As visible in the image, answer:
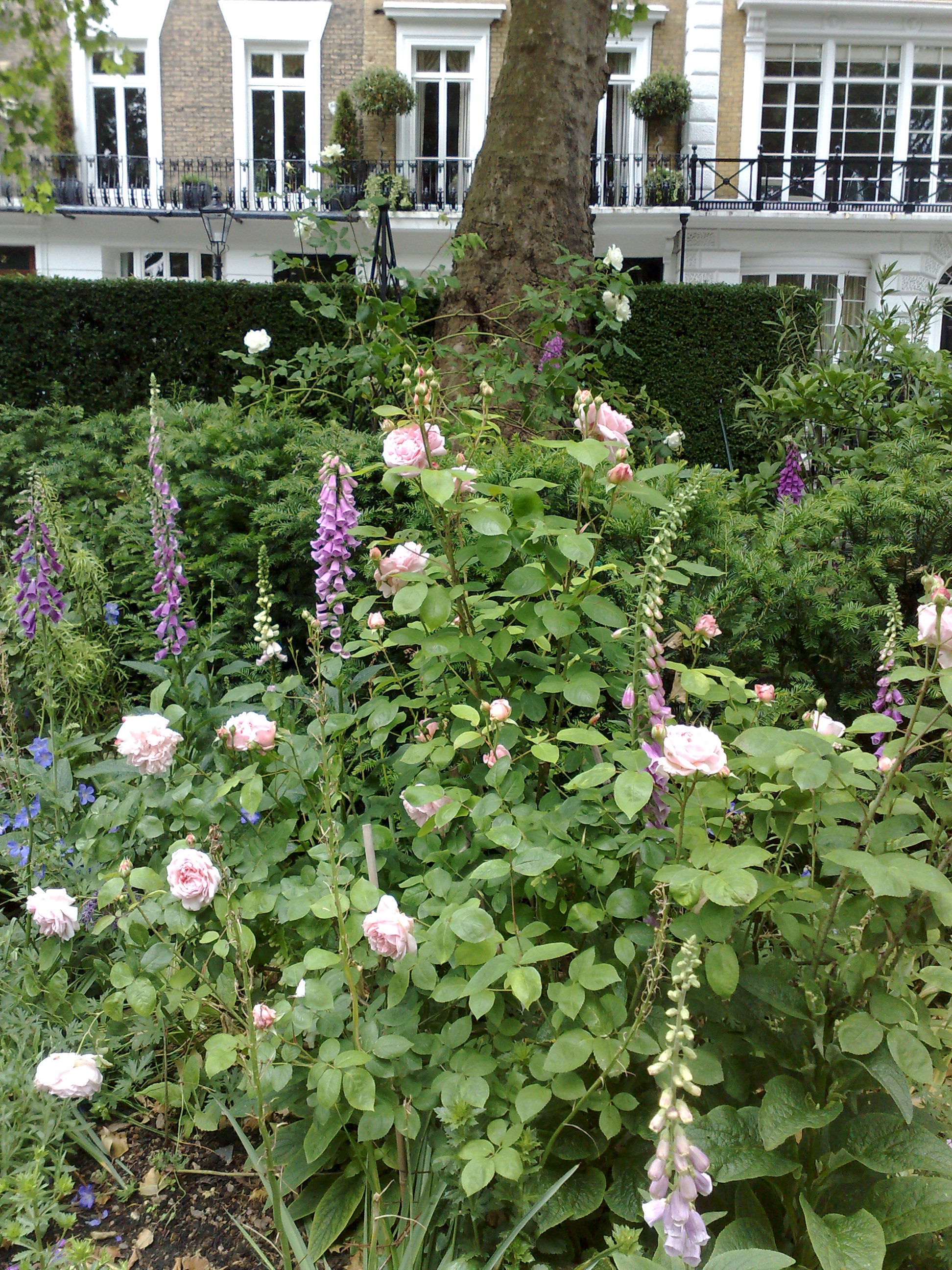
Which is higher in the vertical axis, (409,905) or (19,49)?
(19,49)

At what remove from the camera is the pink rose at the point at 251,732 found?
1709 mm

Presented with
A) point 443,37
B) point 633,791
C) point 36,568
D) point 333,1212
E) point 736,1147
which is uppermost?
point 443,37

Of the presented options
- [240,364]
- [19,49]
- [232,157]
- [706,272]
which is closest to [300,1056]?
[240,364]

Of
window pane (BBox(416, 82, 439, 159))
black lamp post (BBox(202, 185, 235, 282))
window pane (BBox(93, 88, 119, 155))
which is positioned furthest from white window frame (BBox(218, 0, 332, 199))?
window pane (BBox(93, 88, 119, 155))

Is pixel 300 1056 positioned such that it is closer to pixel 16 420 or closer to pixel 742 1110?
pixel 742 1110

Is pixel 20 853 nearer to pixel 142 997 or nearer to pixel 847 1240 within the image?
pixel 142 997

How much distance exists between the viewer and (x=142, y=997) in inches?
62.0

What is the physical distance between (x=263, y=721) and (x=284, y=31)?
738 inches

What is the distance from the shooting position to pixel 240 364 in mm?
8289

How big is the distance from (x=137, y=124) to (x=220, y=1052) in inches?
767

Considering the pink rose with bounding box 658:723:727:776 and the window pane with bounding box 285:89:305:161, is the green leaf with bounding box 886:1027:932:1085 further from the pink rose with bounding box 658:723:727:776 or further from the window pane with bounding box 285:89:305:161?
the window pane with bounding box 285:89:305:161

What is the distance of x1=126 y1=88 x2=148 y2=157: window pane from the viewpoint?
55.0ft

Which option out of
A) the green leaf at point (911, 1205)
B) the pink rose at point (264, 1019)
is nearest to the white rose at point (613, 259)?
the pink rose at point (264, 1019)

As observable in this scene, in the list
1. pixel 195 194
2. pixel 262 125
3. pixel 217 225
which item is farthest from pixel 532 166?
pixel 262 125
